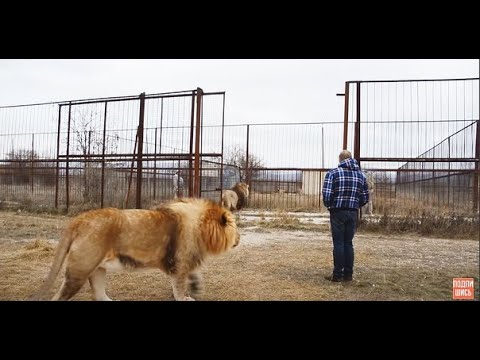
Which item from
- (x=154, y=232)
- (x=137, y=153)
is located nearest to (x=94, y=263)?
(x=154, y=232)

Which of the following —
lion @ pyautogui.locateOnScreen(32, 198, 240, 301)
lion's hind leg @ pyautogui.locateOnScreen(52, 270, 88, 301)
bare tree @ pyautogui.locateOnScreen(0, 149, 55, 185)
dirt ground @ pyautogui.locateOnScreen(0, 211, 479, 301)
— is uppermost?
bare tree @ pyautogui.locateOnScreen(0, 149, 55, 185)

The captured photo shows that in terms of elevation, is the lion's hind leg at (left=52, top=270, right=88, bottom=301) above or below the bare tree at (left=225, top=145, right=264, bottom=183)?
below

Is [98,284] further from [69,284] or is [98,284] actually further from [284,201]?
[284,201]

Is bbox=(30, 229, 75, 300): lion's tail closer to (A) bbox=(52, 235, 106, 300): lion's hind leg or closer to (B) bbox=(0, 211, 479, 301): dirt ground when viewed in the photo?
(A) bbox=(52, 235, 106, 300): lion's hind leg

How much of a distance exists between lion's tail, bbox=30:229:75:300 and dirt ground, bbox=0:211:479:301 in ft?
2.09

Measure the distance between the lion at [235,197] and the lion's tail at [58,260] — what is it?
7094mm

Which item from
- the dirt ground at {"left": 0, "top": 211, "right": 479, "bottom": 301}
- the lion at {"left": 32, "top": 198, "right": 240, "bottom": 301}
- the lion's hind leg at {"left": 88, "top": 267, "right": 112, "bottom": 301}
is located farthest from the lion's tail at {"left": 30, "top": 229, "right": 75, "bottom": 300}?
the dirt ground at {"left": 0, "top": 211, "right": 479, "bottom": 301}

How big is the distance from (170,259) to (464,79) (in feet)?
24.1

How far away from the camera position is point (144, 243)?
386 centimetres

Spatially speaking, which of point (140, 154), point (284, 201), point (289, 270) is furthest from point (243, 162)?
point (289, 270)

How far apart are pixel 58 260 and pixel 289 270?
9.77ft

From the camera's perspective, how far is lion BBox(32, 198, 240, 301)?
Answer: 359 centimetres

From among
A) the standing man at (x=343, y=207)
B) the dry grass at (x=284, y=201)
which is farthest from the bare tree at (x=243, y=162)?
the standing man at (x=343, y=207)
